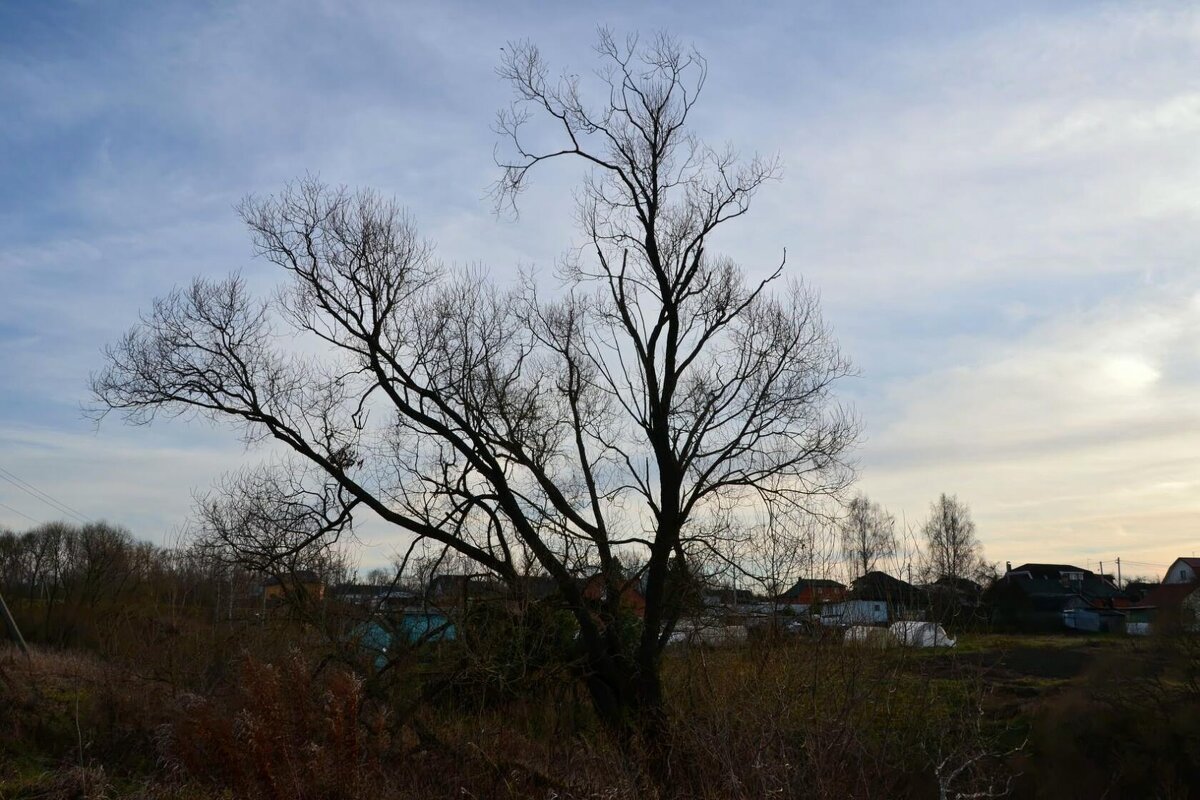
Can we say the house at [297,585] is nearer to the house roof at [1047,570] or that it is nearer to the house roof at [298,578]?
the house roof at [298,578]

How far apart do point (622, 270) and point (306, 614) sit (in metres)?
8.51

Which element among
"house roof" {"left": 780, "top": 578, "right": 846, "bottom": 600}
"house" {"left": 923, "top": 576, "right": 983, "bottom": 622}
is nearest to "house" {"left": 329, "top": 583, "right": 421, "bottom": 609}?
"house roof" {"left": 780, "top": 578, "right": 846, "bottom": 600}

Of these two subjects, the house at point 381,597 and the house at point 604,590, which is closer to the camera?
the house at point 381,597

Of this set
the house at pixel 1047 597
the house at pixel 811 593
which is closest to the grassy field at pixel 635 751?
the house at pixel 811 593

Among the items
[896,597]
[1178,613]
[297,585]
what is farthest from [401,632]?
[1178,613]

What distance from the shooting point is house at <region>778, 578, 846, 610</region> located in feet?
53.7

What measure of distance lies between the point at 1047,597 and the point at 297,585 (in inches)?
2079

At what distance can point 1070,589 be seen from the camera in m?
73.1

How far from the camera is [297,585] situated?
16.7 m

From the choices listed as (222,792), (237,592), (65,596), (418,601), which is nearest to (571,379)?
(418,601)

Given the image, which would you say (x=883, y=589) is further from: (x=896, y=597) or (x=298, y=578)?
(x=298, y=578)

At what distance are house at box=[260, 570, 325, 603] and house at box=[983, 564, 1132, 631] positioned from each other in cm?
1270

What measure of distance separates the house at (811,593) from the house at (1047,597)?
4033 millimetres

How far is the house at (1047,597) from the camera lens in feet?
131
